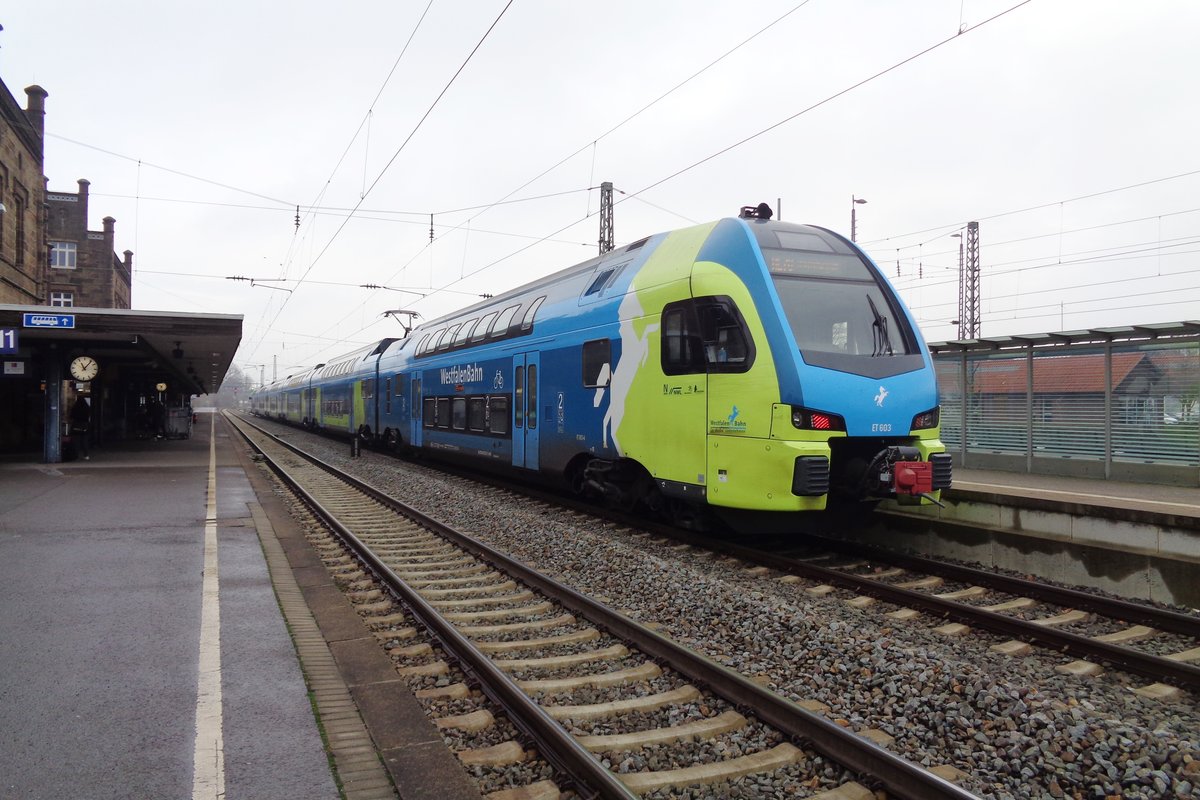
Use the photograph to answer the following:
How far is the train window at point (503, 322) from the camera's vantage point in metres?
13.2

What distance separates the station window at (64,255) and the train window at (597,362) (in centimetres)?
4721

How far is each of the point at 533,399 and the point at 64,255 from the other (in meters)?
45.9

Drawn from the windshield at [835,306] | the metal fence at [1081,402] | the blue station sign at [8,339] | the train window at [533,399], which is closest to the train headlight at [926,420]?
the windshield at [835,306]

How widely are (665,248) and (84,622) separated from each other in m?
6.63

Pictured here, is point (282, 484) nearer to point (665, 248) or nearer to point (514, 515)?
point (514, 515)

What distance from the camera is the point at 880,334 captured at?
25.8ft

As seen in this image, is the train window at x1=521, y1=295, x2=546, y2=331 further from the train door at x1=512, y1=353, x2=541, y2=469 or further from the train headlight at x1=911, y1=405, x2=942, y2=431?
the train headlight at x1=911, y1=405, x2=942, y2=431

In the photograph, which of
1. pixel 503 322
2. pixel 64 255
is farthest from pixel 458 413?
pixel 64 255

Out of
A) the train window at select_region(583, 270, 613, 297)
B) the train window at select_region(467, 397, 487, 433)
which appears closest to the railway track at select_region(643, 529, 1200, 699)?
the train window at select_region(583, 270, 613, 297)

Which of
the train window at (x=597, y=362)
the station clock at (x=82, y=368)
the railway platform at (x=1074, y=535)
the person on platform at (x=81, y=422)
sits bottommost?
the railway platform at (x=1074, y=535)

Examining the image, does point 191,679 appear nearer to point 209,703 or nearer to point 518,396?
point 209,703

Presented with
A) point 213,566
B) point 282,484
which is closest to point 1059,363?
point 213,566

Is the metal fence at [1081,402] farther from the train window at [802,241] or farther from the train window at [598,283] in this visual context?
the train window at [598,283]

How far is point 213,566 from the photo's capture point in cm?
743
